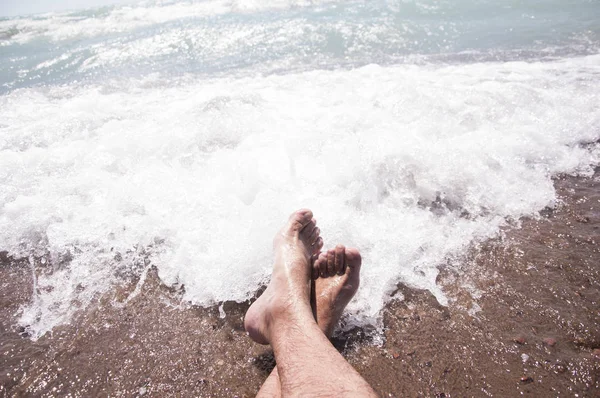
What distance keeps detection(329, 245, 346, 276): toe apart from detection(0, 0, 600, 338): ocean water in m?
0.18

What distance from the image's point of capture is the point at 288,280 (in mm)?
2002

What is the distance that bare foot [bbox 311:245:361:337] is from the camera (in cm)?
191

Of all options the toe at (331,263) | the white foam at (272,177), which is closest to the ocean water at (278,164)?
the white foam at (272,177)

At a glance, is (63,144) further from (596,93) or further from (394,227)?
(596,93)

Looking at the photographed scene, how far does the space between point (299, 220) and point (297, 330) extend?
3.09 feet

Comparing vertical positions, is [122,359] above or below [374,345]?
above

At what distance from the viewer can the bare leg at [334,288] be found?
6.22 ft

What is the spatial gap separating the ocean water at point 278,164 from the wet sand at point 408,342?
139mm

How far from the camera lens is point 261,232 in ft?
8.43

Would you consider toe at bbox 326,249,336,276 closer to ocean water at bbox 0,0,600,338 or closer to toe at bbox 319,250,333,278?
toe at bbox 319,250,333,278

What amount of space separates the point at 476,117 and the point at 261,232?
3.11m

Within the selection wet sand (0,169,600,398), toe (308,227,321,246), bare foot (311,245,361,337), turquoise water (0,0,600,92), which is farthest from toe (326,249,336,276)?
turquoise water (0,0,600,92)

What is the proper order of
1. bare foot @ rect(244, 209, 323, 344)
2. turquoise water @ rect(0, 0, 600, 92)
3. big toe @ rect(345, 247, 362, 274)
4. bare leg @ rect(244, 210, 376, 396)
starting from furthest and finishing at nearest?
turquoise water @ rect(0, 0, 600, 92), big toe @ rect(345, 247, 362, 274), bare foot @ rect(244, 209, 323, 344), bare leg @ rect(244, 210, 376, 396)

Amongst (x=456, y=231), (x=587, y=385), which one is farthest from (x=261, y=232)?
(x=587, y=385)
